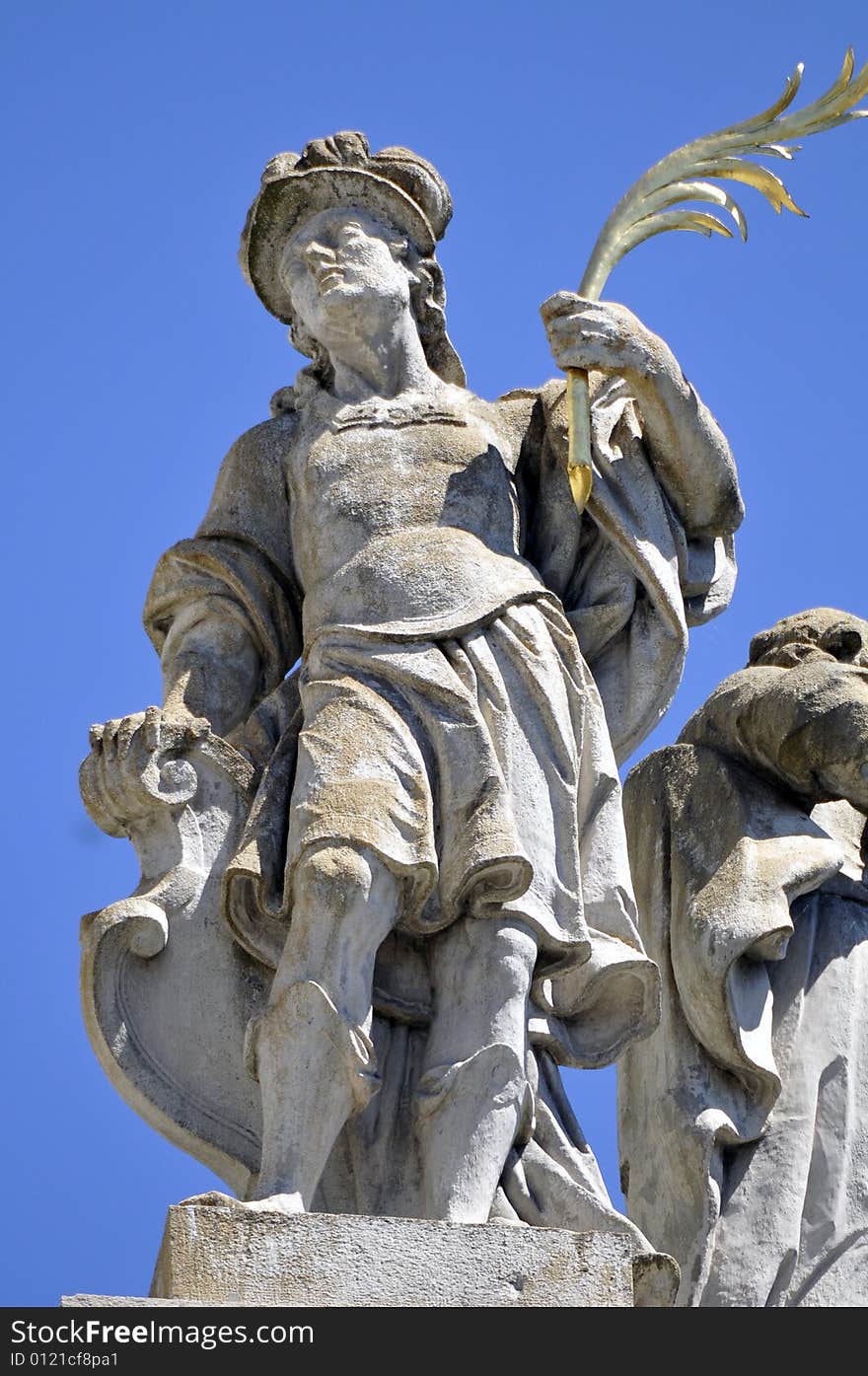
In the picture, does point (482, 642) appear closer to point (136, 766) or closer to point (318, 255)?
point (136, 766)

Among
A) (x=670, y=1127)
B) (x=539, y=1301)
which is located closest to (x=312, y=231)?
(x=670, y=1127)

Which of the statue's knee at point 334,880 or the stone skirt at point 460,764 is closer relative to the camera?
the statue's knee at point 334,880

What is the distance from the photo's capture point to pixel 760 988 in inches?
425

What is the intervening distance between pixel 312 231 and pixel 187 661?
1470mm

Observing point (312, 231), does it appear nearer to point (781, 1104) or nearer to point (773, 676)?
point (773, 676)

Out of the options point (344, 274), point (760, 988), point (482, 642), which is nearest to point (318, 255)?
point (344, 274)

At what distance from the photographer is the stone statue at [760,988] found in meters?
10.5

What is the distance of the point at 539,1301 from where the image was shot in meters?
8.98

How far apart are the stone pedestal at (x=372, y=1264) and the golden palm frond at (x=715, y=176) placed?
328 cm

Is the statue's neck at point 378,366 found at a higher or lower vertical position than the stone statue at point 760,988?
higher

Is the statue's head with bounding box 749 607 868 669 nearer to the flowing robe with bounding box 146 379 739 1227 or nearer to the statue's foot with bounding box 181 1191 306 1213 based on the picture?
the flowing robe with bounding box 146 379 739 1227

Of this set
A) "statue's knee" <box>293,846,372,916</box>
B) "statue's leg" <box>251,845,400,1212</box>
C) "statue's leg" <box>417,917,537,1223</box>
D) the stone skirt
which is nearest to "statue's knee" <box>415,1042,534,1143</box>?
"statue's leg" <box>417,917,537,1223</box>

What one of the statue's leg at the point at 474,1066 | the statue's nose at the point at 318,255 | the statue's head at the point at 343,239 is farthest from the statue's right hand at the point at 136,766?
the statue's nose at the point at 318,255

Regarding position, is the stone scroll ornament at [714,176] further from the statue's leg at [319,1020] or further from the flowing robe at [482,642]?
the statue's leg at [319,1020]
